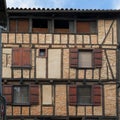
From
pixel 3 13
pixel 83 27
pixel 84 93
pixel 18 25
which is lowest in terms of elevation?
pixel 84 93

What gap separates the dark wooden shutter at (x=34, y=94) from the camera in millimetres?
29109

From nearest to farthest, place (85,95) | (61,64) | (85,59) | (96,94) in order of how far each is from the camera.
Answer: (96,94) → (61,64) → (85,95) → (85,59)

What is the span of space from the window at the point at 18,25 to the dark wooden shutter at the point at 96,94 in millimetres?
5519

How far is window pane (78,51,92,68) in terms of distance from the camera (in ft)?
98.0

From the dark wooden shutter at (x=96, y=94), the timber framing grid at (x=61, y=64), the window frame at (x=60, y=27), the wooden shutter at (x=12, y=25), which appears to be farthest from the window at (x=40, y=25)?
the dark wooden shutter at (x=96, y=94)

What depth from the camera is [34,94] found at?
96.1ft

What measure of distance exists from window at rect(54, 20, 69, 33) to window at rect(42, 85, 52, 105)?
364cm

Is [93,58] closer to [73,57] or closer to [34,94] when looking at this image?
[73,57]

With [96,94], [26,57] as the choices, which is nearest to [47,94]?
[26,57]

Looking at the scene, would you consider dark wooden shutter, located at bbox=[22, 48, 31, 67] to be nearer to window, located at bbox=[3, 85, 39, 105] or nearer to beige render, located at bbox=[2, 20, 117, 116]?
beige render, located at bbox=[2, 20, 117, 116]

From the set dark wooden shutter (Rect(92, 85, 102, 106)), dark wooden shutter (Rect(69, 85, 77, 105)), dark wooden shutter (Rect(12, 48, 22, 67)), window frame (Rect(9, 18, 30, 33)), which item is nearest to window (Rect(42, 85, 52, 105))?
dark wooden shutter (Rect(69, 85, 77, 105))

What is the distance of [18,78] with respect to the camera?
96.7ft

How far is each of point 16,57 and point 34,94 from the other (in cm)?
254

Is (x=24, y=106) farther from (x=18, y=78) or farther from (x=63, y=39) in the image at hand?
(x=63, y=39)
